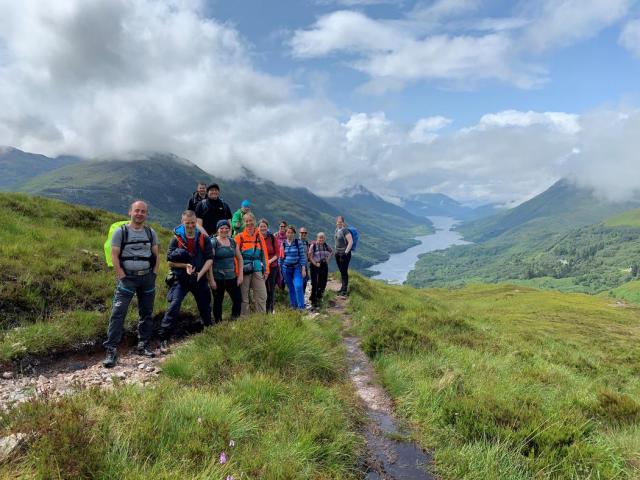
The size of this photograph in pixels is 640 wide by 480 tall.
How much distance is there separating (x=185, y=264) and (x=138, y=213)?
1.65 m

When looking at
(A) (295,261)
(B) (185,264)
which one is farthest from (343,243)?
(B) (185,264)

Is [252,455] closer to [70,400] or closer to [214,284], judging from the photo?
[70,400]

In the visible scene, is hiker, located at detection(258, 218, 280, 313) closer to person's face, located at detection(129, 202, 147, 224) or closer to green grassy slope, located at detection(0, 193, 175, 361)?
green grassy slope, located at detection(0, 193, 175, 361)

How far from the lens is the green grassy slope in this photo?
7605mm

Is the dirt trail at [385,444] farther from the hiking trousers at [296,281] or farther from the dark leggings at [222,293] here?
the hiking trousers at [296,281]

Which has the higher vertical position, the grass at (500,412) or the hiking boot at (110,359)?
the hiking boot at (110,359)

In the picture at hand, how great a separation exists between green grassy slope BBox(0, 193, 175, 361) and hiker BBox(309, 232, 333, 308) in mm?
5634

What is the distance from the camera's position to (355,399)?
6.45 metres

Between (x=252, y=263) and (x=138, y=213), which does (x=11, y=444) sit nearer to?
(x=138, y=213)

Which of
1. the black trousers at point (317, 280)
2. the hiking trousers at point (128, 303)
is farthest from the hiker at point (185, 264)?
the black trousers at point (317, 280)

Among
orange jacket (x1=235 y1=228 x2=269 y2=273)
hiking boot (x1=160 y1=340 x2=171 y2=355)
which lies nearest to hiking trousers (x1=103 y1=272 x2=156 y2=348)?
hiking boot (x1=160 y1=340 x2=171 y2=355)

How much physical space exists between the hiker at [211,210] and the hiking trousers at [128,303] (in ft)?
11.9

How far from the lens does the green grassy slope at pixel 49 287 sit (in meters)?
7.61

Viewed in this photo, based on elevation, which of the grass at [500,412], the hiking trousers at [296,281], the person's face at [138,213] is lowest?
the grass at [500,412]
